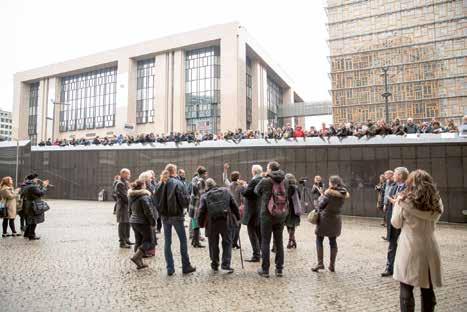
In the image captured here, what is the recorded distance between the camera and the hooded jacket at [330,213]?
7.11 metres

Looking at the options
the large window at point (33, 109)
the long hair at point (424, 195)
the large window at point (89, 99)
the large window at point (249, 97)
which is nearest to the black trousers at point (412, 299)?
the long hair at point (424, 195)

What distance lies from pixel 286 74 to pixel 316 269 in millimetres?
63571

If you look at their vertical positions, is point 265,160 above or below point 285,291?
above

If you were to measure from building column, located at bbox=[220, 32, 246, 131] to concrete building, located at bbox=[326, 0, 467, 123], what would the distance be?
54.4 feet

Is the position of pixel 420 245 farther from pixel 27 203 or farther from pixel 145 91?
pixel 145 91

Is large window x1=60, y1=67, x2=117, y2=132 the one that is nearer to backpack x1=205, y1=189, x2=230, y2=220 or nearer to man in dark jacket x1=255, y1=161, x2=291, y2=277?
backpack x1=205, y1=189, x2=230, y2=220

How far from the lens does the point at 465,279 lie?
670 cm

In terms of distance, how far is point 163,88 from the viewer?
4984 centimetres

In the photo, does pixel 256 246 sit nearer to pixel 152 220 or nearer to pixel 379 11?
pixel 152 220

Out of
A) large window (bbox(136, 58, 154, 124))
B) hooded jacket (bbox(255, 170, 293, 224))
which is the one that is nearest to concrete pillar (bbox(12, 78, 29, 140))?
large window (bbox(136, 58, 154, 124))

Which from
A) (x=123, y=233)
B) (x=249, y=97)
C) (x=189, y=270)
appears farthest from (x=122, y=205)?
(x=249, y=97)

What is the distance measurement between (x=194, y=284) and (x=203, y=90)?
43965mm

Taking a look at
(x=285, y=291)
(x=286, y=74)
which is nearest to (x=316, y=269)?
(x=285, y=291)

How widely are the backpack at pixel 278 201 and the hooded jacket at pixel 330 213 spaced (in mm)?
805
